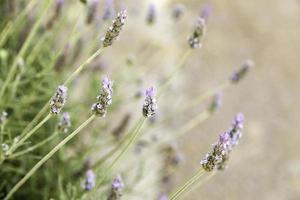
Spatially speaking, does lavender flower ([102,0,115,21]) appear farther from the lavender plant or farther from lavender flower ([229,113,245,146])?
lavender flower ([229,113,245,146])

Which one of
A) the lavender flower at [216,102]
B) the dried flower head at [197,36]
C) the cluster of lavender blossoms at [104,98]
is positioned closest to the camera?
the cluster of lavender blossoms at [104,98]

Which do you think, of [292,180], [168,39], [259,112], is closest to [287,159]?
[292,180]

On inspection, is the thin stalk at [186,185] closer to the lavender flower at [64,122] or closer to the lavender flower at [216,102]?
the lavender flower at [64,122]

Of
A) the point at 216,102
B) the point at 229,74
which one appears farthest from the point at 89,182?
the point at 229,74

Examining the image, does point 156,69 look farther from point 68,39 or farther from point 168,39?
point 68,39

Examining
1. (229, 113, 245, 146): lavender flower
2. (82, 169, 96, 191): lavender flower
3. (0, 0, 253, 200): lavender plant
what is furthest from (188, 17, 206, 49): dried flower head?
(82, 169, 96, 191): lavender flower

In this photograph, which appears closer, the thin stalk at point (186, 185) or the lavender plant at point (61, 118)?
the thin stalk at point (186, 185)

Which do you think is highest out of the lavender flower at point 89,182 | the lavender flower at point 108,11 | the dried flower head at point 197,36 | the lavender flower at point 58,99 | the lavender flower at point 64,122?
the lavender flower at point 108,11

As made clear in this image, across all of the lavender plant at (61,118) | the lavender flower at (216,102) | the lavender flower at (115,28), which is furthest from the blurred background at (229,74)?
the lavender flower at (115,28)
